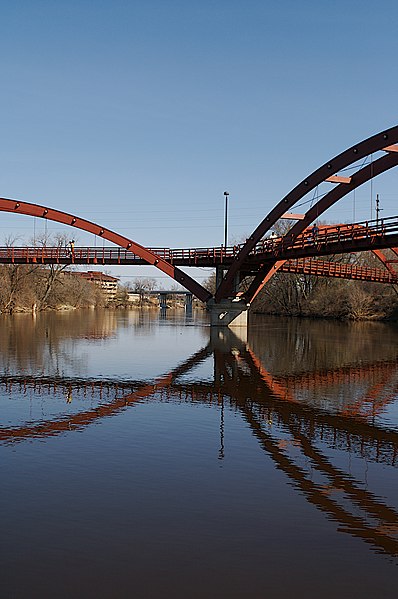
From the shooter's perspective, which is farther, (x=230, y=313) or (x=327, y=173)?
(x=230, y=313)

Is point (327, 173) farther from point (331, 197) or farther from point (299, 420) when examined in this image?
point (299, 420)

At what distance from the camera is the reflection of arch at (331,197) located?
1396 inches

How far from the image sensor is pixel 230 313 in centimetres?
5344

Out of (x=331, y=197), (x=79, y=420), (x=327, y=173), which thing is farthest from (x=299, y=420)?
(x=331, y=197)

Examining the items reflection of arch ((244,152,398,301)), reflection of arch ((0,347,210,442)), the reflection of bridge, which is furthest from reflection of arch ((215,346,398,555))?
reflection of arch ((244,152,398,301))

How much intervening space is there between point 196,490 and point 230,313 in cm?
4518

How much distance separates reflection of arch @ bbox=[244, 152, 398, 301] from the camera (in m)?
35.5

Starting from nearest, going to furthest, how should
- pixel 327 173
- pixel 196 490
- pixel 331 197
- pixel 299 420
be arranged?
pixel 196 490
pixel 299 420
pixel 327 173
pixel 331 197

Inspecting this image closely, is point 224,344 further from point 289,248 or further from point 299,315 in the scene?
point 299,315

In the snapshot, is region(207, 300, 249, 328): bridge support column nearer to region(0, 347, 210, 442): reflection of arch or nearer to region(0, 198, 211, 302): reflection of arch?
region(0, 198, 211, 302): reflection of arch

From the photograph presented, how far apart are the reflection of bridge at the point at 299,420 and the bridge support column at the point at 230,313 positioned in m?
28.7

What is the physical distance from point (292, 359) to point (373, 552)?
66.6 ft

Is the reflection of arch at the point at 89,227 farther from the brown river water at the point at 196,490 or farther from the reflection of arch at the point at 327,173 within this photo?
the brown river water at the point at 196,490

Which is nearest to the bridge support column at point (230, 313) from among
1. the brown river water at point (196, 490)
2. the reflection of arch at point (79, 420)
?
the reflection of arch at point (79, 420)
